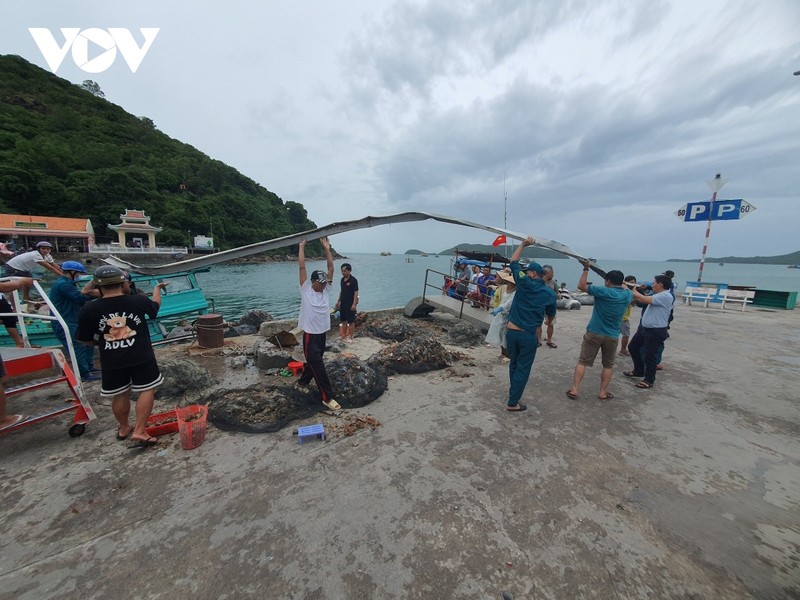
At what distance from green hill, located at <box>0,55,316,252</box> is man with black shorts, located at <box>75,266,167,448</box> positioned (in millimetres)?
69617

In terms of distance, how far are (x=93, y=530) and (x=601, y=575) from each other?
3.45 metres

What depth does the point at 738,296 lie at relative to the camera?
1282cm

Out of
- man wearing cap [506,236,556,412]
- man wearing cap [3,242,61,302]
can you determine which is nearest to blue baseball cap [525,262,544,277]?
man wearing cap [506,236,556,412]

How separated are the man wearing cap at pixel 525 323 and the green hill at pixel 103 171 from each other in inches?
2838

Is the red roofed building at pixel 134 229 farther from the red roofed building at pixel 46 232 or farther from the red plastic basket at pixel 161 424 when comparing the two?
the red plastic basket at pixel 161 424

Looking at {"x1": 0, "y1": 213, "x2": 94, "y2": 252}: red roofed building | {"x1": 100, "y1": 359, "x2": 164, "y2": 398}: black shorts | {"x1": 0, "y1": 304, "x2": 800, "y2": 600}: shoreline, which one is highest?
{"x1": 0, "y1": 213, "x2": 94, "y2": 252}: red roofed building

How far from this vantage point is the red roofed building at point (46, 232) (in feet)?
127

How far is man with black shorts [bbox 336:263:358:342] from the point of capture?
7488 mm

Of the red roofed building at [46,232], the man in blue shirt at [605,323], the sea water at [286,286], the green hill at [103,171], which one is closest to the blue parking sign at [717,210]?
the sea water at [286,286]

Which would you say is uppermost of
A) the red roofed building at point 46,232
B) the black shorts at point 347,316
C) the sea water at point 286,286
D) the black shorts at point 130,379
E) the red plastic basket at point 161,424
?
the red roofed building at point 46,232

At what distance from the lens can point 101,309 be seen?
2986mm

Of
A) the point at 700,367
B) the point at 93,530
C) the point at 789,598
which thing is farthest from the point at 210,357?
the point at 700,367

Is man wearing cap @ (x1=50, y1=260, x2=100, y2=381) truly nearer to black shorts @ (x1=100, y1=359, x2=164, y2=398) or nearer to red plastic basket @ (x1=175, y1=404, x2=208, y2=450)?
black shorts @ (x1=100, y1=359, x2=164, y2=398)

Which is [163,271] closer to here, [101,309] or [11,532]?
[101,309]
